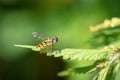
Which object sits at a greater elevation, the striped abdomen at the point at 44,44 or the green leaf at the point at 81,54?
the striped abdomen at the point at 44,44

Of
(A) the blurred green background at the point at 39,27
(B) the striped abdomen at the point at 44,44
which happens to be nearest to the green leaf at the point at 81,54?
(B) the striped abdomen at the point at 44,44

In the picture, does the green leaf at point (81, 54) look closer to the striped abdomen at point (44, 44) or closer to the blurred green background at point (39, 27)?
the striped abdomen at point (44, 44)

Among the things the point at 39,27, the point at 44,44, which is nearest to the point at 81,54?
the point at 44,44

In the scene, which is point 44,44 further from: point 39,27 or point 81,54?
point 39,27

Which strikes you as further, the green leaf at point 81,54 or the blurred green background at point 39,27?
the blurred green background at point 39,27

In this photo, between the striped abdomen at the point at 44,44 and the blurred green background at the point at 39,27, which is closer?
the striped abdomen at the point at 44,44

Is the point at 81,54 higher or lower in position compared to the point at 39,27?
lower

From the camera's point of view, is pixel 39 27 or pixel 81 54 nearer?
pixel 81 54

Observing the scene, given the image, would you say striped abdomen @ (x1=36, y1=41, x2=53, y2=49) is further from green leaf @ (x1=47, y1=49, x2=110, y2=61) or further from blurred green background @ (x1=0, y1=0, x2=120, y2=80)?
blurred green background @ (x1=0, y1=0, x2=120, y2=80)
